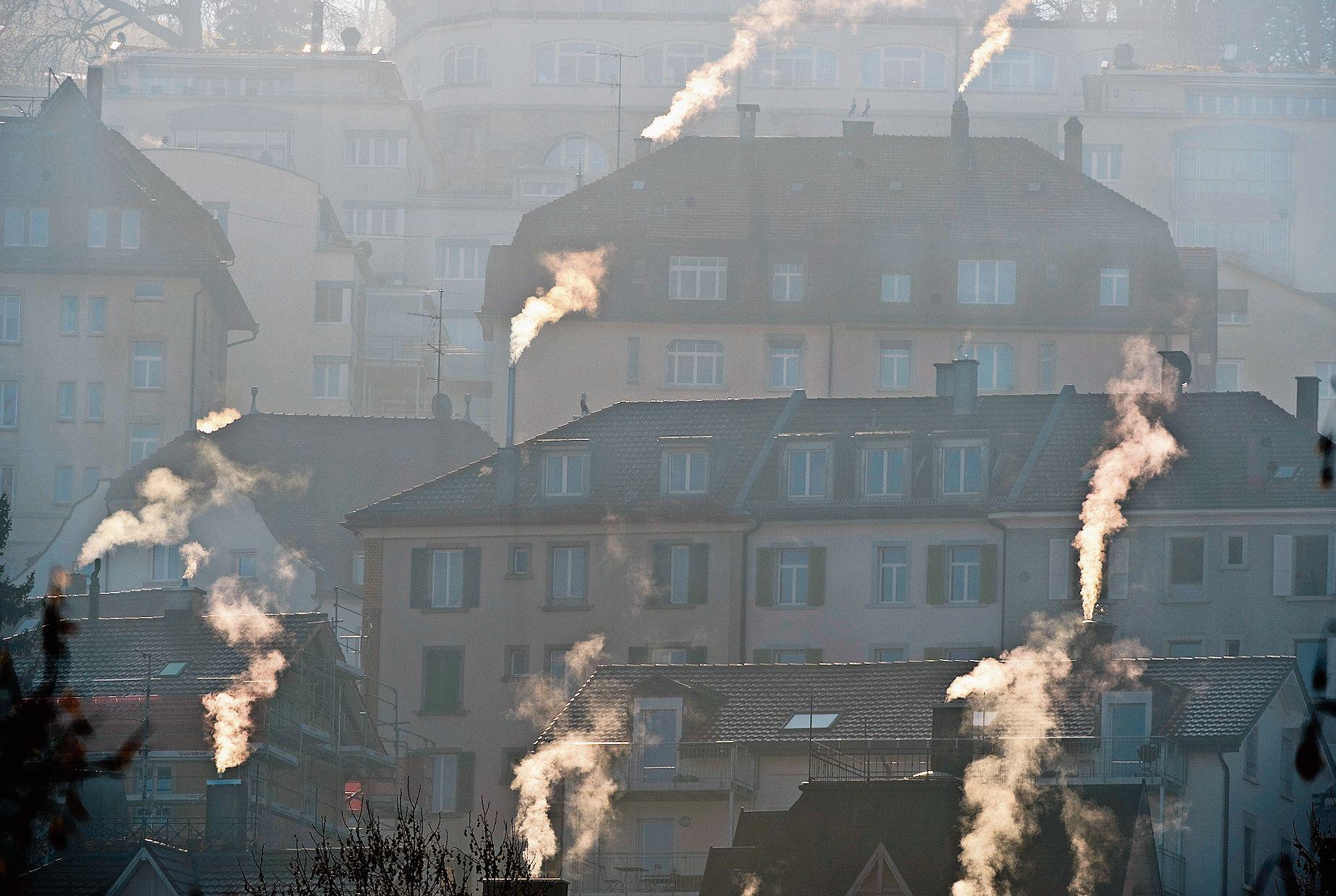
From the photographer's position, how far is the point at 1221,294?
264 feet

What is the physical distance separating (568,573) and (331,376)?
99.0ft

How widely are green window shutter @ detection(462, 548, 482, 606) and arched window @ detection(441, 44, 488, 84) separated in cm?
5119

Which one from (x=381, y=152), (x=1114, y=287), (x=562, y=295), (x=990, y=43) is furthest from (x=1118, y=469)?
(x=990, y=43)

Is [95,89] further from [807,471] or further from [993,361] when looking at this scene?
[807,471]

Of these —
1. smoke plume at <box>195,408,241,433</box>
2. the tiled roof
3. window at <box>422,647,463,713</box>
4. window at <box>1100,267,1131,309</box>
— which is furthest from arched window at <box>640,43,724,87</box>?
the tiled roof

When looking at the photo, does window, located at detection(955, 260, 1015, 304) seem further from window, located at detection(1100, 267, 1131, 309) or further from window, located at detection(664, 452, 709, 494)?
window, located at detection(664, 452, 709, 494)

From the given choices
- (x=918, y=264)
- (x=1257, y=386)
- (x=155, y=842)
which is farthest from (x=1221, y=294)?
(x=155, y=842)

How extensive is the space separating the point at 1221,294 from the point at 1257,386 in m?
3.38

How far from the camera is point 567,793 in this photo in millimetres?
41812

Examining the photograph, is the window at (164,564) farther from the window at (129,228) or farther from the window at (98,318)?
the window at (129,228)

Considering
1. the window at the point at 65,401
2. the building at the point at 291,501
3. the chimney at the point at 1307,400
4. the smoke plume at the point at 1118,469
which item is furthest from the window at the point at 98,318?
the chimney at the point at 1307,400

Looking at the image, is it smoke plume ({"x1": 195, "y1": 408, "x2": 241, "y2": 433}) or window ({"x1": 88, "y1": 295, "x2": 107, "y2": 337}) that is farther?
window ({"x1": 88, "y1": 295, "x2": 107, "y2": 337})

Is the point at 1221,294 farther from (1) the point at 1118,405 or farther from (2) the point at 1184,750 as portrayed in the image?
(2) the point at 1184,750

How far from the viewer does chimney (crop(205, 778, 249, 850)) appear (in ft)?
132
